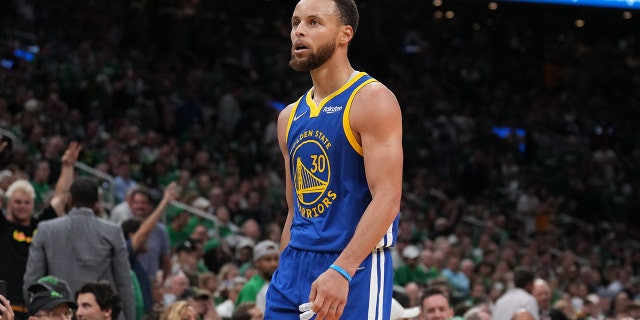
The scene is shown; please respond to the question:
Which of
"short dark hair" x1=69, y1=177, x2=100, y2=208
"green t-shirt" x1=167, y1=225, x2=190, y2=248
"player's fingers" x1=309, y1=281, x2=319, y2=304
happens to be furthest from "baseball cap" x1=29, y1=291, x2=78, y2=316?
"green t-shirt" x1=167, y1=225, x2=190, y2=248

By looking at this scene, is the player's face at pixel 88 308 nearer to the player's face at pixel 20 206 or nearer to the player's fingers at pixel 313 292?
the player's face at pixel 20 206

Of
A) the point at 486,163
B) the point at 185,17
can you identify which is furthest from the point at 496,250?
the point at 185,17

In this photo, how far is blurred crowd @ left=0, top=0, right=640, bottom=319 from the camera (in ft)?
46.8

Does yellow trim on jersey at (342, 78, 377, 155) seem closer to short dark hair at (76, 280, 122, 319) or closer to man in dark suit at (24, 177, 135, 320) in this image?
short dark hair at (76, 280, 122, 319)

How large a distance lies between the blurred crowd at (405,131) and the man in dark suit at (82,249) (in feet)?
4.42

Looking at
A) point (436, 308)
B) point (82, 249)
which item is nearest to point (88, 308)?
point (82, 249)

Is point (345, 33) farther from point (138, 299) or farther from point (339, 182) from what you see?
point (138, 299)

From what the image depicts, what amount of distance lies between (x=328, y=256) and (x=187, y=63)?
19.5 metres

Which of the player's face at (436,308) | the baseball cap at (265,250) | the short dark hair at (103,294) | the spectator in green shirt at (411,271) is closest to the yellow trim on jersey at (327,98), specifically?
the short dark hair at (103,294)

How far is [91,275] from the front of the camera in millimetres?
7516

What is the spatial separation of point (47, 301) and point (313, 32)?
265 cm

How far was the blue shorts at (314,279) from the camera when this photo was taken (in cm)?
416

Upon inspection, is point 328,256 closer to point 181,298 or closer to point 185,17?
point 181,298

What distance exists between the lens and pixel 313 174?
4.29m
